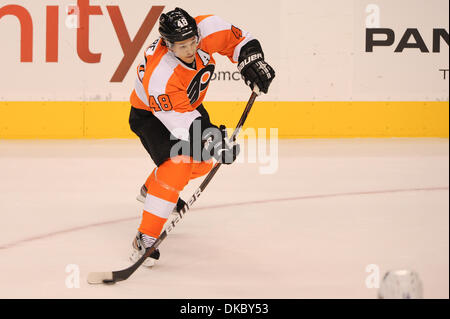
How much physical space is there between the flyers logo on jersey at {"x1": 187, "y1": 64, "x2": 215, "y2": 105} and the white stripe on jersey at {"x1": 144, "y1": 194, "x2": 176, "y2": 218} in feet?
1.56

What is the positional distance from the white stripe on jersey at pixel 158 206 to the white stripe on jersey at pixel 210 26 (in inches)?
27.9

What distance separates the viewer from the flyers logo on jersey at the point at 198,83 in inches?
132

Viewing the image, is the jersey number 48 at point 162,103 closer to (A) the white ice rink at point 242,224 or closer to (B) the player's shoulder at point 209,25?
(B) the player's shoulder at point 209,25

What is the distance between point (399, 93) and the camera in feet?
20.7

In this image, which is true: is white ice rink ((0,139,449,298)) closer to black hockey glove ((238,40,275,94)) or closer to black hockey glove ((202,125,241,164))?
black hockey glove ((202,125,241,164))

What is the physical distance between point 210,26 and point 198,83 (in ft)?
0.82

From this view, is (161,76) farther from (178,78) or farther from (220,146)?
(220,146)

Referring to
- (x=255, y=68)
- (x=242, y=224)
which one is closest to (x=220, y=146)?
(x=255, y=68)

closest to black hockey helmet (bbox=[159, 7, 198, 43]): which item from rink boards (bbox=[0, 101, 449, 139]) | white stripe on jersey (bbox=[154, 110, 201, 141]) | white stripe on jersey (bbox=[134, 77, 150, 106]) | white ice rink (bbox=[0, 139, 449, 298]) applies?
white stripe on jersey (bbox=[154, 110, 201, 141])

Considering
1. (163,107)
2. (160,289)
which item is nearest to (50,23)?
(163,107)

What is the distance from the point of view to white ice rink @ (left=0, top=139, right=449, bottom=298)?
2951mm

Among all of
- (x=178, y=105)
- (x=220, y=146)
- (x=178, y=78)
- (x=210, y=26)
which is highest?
(x=210, y=26)

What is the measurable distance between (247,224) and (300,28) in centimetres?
278

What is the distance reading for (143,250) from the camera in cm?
320
